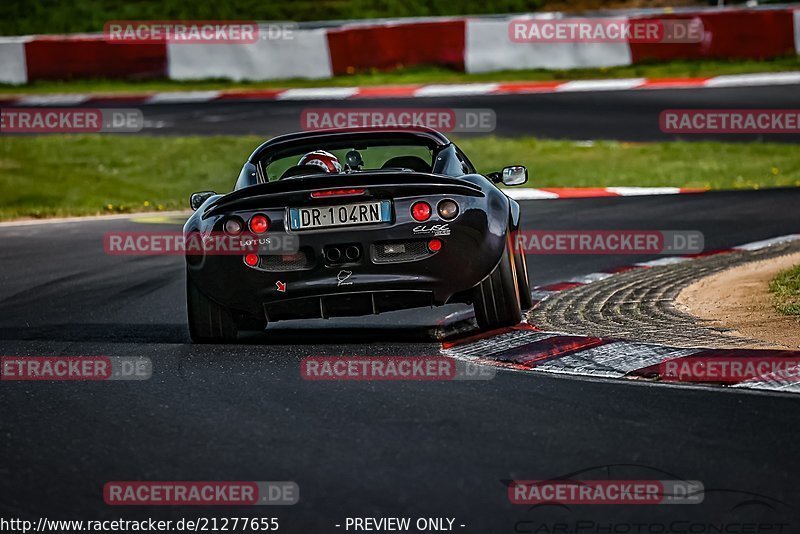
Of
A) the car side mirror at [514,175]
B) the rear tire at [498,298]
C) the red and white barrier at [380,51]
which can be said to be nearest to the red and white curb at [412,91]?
the red and white barrier at [380,51]

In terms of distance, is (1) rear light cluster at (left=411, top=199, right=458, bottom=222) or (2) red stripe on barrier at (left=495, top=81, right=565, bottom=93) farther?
(2) red stripe on barrier at (left=495, top=81, right=565, bottom=93)

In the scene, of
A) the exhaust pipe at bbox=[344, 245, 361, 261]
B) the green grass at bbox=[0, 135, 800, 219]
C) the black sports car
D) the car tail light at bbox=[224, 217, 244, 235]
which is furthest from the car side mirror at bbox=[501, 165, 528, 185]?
the green grass at bbox=[0, 135, 800, 219]

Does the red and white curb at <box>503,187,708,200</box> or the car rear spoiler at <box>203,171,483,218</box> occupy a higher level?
the car rear spoiler at <box>203,171,483,218</box>

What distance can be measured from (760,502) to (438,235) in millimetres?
3071

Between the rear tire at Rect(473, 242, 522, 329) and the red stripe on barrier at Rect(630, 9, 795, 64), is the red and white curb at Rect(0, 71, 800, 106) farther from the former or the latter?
the rear tire at Rect(473, 242, 522, 329)

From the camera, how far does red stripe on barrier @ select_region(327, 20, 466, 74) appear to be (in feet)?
83.6

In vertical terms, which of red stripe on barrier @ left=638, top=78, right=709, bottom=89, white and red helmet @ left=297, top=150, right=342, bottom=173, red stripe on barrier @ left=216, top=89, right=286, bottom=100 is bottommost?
white and red helmet @ left=297, top=150, right=342, bottom=173

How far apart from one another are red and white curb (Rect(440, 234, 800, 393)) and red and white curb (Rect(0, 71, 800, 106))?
15462mm

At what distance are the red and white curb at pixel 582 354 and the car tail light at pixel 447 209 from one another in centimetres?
62

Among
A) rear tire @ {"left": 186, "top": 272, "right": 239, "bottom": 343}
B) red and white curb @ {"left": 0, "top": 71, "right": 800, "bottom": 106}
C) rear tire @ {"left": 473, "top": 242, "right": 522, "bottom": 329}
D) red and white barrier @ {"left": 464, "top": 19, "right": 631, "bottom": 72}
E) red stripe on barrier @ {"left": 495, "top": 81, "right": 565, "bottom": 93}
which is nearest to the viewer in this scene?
rear tire @ {"left": 473, "top": 242, "right": 522, "bottom": 329}

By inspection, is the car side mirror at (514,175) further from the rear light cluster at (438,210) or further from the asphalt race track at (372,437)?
the rear light cluster at (438,210)

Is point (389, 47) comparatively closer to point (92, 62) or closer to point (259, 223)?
point (92, 62)

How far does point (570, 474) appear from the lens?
15.1ft

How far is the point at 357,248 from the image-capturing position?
23.4ft
